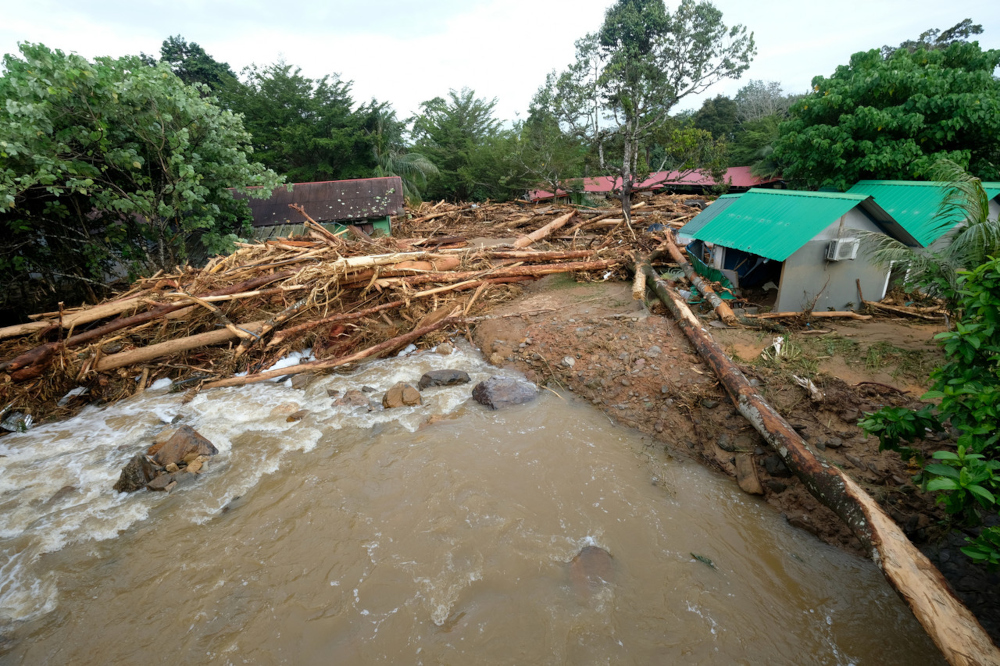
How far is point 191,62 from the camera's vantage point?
27.9 meters

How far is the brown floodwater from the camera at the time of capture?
115 inches

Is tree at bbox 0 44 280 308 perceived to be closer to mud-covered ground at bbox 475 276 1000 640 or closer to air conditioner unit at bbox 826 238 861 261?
mud-covered ground at bbox 475 276 1000 640

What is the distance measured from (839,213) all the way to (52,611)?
10253mm

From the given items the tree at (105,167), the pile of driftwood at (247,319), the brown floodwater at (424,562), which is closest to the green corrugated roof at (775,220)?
the pile of driftwood at (247,319)

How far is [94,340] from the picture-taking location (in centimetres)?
668

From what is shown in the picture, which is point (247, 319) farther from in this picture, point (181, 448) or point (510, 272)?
point (510, 272)

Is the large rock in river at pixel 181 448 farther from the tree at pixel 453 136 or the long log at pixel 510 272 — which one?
the tree at pixel 453 136

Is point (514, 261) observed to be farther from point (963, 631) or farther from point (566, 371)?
point (963, 631)

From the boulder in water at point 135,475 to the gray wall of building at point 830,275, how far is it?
29.5 ft

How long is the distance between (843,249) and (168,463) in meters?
9.82

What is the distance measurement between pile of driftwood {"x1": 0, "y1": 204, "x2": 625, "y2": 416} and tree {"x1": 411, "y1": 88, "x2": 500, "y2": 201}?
17746 millimetres

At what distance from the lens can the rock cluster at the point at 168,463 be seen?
4.34 metres

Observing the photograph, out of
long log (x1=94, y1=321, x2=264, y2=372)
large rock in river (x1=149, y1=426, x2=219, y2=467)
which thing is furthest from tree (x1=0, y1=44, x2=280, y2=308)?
large rock in river (x1=149, y1=426, x2=219, y2=467)

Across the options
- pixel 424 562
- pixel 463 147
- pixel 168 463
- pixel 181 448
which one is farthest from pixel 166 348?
pixel 463 147
